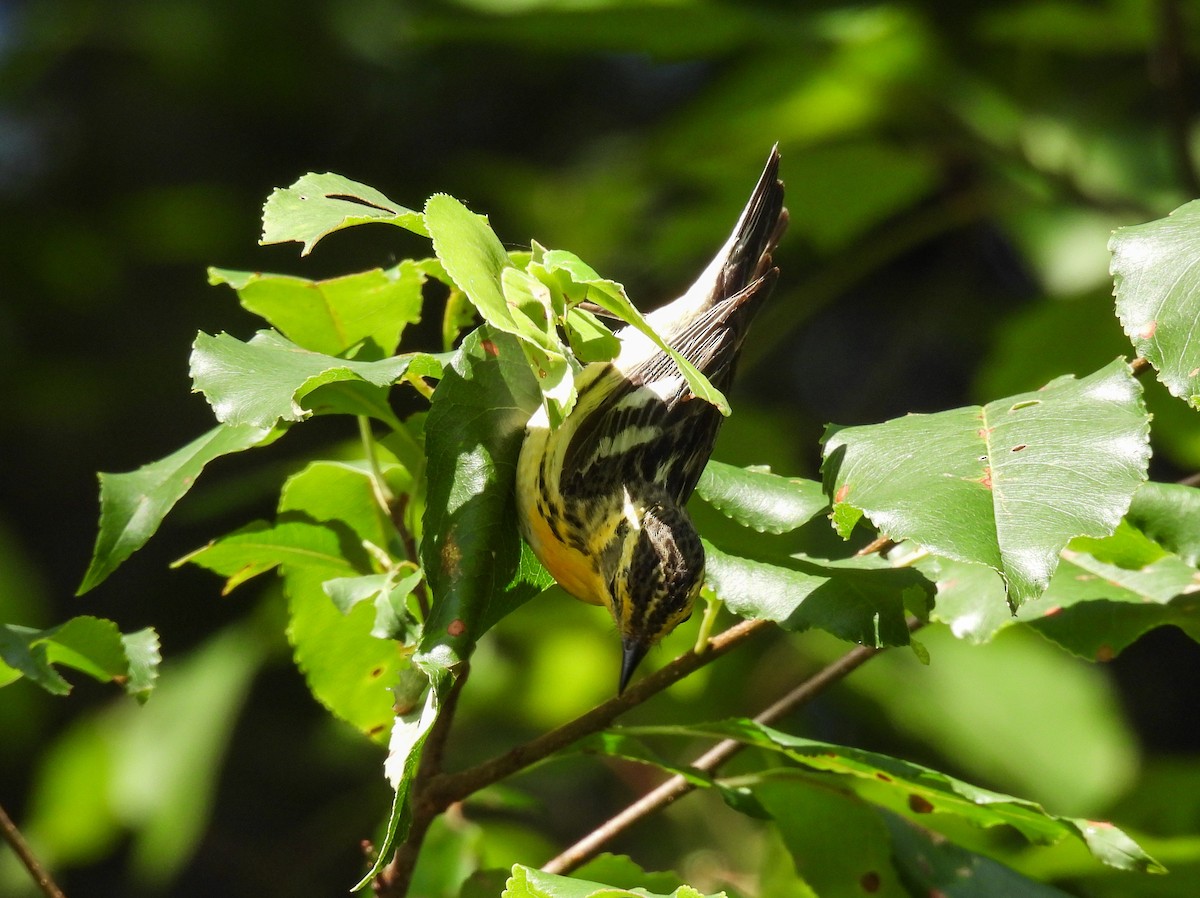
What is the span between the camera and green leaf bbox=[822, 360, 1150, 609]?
1068 mm

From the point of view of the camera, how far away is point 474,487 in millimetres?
1346

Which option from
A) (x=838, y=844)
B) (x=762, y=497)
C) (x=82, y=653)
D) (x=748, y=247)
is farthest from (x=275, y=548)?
(x=748, y=247)

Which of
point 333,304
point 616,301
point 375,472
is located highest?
point 616,301

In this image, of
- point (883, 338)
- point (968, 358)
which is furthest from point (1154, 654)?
point (883, 338)

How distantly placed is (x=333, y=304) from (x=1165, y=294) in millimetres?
923

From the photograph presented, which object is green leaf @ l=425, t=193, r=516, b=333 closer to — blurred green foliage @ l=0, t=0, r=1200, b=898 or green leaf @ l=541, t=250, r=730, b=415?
green leaf @ l=541, t=250, r=730, b=415

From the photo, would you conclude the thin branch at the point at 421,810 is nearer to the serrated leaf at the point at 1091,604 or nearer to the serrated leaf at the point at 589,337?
the serrated leaf at the point at 589,337

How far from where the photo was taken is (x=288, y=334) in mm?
1562

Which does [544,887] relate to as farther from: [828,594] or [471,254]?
[471,254]

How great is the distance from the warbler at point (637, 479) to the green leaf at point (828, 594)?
25cm

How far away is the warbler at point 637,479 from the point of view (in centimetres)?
164

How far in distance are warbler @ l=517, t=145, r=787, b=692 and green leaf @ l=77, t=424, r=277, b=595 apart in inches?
15.4

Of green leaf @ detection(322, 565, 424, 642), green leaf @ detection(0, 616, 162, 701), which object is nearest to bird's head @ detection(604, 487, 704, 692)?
green leaf @ detection(322, 565, 424, 642)

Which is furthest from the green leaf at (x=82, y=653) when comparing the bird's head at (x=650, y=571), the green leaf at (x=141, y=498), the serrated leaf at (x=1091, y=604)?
the serrated leaf at (x=1091, y=604)
